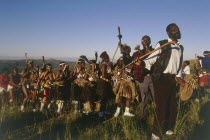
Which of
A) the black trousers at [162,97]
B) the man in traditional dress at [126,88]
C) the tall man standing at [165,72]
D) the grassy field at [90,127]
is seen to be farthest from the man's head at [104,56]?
the black trousers at [162,97]

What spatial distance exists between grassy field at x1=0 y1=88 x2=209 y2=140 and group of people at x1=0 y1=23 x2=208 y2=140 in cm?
37

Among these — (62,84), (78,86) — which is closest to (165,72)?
(78,86)

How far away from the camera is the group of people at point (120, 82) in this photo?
448 cm

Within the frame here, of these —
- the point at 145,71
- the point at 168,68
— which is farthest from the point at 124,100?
the point at 168,68

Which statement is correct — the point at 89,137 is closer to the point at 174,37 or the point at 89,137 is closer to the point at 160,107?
the point at 160,107

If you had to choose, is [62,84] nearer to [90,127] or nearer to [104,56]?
[104,56]

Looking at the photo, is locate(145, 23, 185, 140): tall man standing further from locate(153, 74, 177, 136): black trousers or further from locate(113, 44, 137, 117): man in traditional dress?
locate(113, 44, 137, 117): man in traditional dress

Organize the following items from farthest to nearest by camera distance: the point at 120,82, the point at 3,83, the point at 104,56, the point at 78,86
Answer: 1. the point at 3,83
2. the point at 78,86
3. the point at 104,56
4. the point at 120,82

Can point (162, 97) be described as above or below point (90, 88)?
above

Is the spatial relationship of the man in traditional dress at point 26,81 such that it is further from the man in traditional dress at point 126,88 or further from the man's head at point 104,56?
the man in traditional dress at point 126,88

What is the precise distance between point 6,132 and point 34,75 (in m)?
4.65

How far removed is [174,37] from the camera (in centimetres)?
452

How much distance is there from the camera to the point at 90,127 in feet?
18.9

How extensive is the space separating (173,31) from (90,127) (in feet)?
11.2
